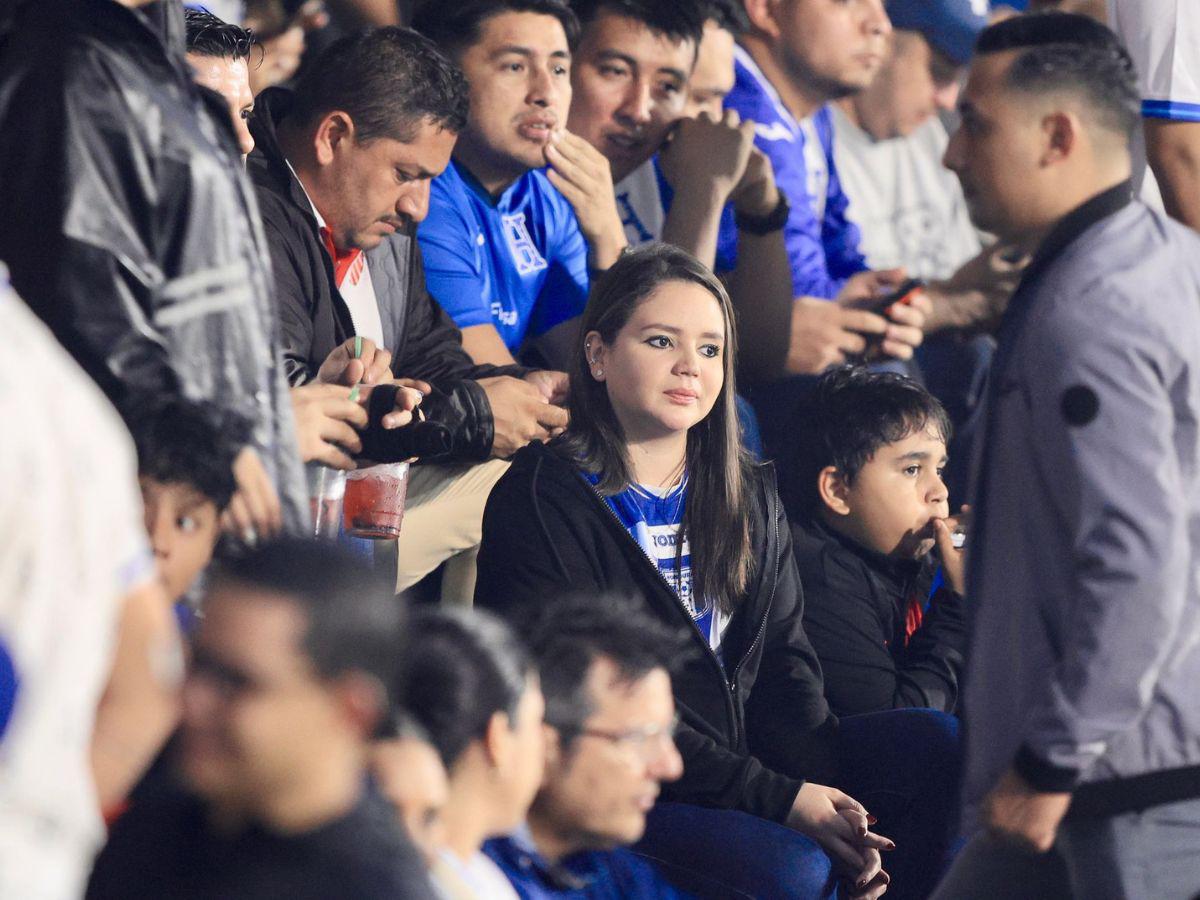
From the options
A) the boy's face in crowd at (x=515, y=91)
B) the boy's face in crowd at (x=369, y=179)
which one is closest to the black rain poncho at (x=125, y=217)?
the boy's face in crowd at (x=369, y=179)

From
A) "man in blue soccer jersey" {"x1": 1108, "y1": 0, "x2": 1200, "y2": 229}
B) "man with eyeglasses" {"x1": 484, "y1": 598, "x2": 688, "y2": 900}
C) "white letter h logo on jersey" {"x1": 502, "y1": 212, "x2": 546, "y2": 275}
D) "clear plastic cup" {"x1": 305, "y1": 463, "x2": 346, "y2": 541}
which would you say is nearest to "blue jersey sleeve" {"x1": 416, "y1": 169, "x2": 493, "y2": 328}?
"white letter h logo on jersey" {"x1": 502, "y1": 212, "x2": 546, "y2": 275}

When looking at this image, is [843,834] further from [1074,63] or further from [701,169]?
[701,169]

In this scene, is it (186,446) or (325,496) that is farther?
(325,496)

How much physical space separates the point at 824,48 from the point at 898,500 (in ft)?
5.33

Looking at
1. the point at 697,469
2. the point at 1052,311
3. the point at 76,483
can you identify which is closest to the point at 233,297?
the point at 76,483

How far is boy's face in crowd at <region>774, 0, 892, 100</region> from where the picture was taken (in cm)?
538

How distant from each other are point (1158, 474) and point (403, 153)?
79.5 inches

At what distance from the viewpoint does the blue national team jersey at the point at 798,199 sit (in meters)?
5.19

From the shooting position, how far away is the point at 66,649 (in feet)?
5.49

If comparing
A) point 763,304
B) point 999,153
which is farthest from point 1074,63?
point 763,304

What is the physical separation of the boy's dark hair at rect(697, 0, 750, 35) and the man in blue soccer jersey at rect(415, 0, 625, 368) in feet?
1.90

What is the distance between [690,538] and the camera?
12.0 feet

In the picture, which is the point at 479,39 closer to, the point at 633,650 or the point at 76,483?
the point at 633,650

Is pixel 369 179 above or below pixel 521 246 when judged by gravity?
above
